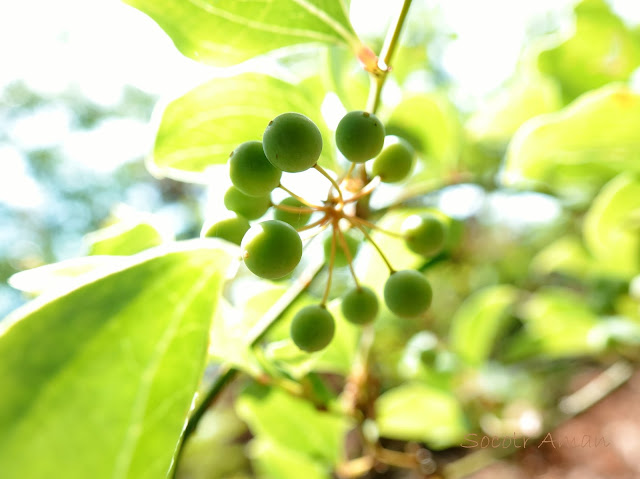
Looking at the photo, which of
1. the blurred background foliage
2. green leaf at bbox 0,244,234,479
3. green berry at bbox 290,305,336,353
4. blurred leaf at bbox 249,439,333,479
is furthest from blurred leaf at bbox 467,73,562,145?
green leaf at bbox 0,244,234,479

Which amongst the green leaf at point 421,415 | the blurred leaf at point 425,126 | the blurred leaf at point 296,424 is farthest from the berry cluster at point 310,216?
the green leaf at point 421,415

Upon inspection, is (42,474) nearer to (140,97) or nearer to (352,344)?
(352,344)

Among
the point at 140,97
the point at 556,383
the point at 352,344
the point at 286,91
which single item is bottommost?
the point at 556,383

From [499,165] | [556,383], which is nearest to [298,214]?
[499,165]

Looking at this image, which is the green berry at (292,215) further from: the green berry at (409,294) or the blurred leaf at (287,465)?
the blurred leaf at (287,465)

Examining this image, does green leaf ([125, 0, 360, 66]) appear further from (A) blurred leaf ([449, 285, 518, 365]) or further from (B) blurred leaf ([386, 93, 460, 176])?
(A) blurred leaf ([449, 285, 518, 365])

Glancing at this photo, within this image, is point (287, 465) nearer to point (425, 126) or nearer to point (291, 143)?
point (425, 126)

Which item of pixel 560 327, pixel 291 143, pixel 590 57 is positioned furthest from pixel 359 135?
pixel 560 327
